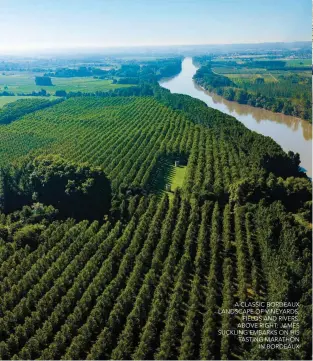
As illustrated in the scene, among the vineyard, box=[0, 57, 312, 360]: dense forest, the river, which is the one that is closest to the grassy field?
the river

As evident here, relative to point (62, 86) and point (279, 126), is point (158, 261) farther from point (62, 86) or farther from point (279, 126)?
point (62, 86)

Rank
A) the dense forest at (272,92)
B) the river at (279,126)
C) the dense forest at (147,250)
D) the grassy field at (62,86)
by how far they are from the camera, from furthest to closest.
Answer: the grassy field at (62,86) < the dense forest at (272,92) < the river at (279,126) < the dense forest at (147,250)

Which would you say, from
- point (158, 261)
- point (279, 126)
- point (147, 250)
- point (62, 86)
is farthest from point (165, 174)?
point (62, 86)

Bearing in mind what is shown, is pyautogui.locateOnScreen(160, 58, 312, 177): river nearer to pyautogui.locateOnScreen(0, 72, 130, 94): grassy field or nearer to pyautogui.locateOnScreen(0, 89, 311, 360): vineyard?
pyautogui.locateOnScreen(0, 89, 311, 360): vineyard

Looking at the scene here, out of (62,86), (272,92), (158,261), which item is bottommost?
(158,261)

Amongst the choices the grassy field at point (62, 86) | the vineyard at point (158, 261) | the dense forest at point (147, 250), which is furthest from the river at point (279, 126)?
the grassy field at point (62, 86)

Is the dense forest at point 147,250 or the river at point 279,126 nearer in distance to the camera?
the dense forest at point 147,250

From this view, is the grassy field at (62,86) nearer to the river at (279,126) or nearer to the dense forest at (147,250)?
the river at (279,126)
